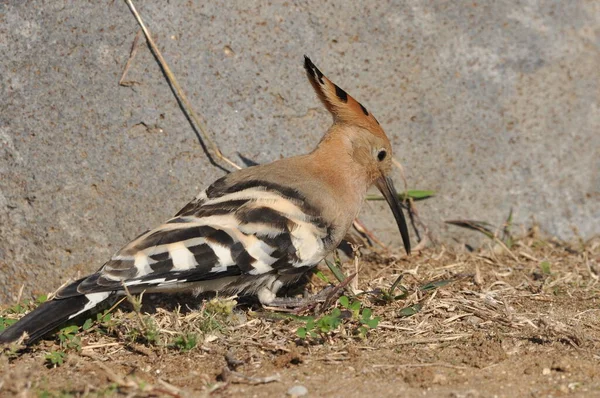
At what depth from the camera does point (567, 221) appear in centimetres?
409

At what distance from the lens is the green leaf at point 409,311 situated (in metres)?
2.97

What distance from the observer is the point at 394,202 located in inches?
146

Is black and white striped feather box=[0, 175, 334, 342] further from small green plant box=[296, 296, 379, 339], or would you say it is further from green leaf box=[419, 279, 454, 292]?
green leaf box=[419, 279, 454, 292]

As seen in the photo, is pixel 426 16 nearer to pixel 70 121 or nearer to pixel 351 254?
pixel 351 254

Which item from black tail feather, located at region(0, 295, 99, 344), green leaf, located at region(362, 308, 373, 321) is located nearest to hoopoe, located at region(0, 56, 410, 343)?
black tail feather, located at region(0, 295, 99, 344)

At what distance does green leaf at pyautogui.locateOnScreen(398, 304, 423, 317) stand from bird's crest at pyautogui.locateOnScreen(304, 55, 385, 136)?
885mm

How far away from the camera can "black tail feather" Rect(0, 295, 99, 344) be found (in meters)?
2.72

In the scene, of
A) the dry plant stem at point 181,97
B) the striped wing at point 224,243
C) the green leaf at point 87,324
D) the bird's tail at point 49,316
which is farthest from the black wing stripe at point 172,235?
the dry plant stem at point 181,97

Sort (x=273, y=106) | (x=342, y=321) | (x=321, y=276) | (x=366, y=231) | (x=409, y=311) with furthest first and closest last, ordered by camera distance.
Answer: (x=366, y=231), (x=273, y=106), (x=321, y=276), (x=409, y=311), (x=342, y=321)

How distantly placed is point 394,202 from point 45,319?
67.2 inches

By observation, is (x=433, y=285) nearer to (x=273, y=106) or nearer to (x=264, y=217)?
(x=264, y=217)

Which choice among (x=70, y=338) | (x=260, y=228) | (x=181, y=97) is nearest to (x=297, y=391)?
(x=260, y=228)

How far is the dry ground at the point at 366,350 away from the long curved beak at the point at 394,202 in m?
0.32

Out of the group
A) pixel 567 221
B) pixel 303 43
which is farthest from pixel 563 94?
pixel 303 43
